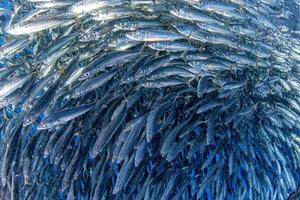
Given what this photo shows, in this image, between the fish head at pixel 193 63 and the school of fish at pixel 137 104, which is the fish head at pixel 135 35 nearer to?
the school of fish at pixel 137 104

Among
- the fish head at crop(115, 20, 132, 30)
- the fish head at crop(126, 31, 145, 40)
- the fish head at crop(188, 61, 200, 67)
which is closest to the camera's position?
the fish head at crop(126, 31, 145, 40)

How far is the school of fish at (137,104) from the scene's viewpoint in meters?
4.62

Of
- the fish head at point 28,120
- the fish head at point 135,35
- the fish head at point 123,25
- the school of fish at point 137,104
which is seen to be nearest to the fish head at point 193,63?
the school of fish at point 137,104

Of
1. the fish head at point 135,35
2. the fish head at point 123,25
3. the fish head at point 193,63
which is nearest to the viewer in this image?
the fish head at point 135,35

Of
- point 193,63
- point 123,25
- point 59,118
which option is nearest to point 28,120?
point 59,118

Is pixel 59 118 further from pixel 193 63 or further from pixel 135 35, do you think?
pixel 193 63

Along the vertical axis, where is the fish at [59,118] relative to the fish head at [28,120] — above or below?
above

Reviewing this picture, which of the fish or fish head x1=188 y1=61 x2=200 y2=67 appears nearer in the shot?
the fish

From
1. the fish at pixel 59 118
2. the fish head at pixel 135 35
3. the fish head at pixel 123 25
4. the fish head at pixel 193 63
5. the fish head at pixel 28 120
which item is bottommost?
the fish head at pixel 28 120

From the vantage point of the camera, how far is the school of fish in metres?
4.62

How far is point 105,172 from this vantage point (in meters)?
4.94

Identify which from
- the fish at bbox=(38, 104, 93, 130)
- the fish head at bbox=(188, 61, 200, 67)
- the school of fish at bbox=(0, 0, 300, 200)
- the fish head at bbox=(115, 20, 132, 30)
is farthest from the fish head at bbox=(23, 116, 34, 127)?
the fish head at bbox=(188, 61, 200, 67)

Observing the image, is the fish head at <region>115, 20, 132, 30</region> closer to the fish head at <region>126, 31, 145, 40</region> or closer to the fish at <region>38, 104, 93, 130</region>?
the fish head at <region>126, 31, 145, 40</region>

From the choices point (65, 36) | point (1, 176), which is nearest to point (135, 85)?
point (65, 36)
